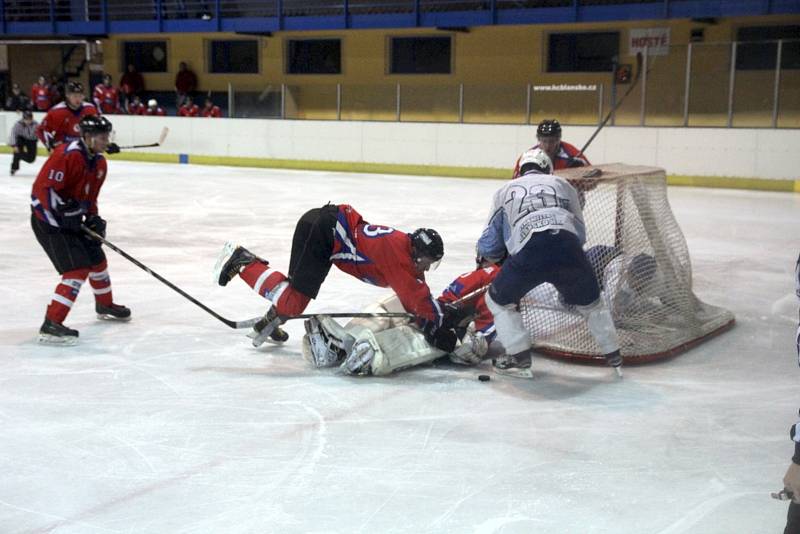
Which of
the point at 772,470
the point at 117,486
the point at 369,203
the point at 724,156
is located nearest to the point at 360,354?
the point at 117,486

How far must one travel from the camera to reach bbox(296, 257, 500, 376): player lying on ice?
4.24 m

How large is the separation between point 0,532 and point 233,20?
17.9 m

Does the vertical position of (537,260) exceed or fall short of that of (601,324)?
it exceeds it

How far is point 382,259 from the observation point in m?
4.21

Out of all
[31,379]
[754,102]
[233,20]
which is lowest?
[31,379]

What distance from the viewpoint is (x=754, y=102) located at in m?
13.7

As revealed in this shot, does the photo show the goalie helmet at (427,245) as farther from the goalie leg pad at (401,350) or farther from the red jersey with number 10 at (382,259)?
the goalie leg pad at (401,350)

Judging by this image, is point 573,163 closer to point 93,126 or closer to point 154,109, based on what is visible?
point 93,126

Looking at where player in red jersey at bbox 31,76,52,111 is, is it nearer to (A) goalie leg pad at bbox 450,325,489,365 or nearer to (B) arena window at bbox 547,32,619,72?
(B) arena window at bbox 547,32,619,72

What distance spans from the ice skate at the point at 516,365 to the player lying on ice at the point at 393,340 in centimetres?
18

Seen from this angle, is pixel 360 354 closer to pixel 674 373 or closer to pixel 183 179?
pixel 674 373

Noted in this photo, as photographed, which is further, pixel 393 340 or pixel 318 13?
pixel 318 13

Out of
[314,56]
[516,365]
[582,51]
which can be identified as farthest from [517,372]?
[314,56]

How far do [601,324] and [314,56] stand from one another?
17.0 metres
